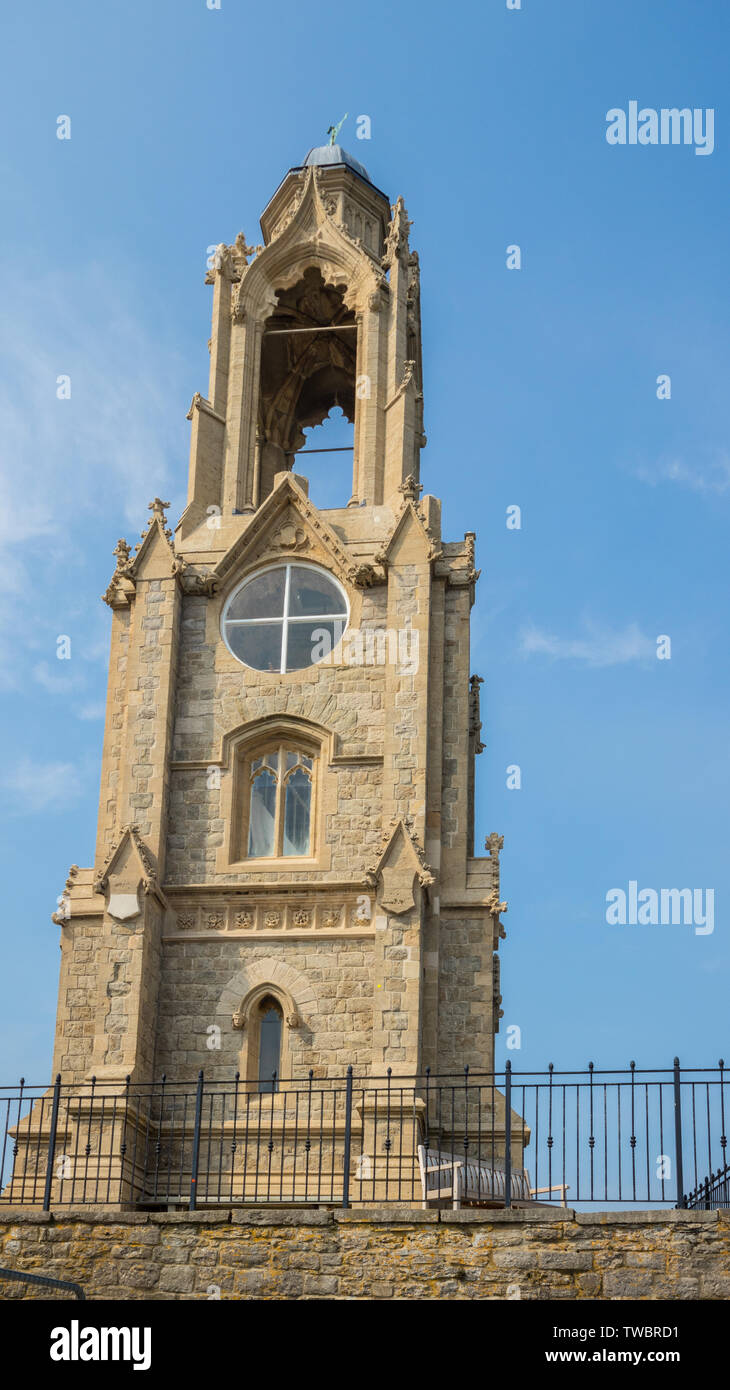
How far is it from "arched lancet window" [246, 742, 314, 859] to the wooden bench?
6.17m

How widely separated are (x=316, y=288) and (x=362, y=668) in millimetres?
9565

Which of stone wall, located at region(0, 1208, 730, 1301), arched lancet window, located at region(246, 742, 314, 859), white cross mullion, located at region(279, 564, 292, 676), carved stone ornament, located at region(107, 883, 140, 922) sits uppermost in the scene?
white cross mullion, located at region(279, 564, 292, 676)

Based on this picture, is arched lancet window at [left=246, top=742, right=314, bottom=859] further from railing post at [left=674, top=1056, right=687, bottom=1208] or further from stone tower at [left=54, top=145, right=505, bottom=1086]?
railing post at [left=674, top=1056, right=687, bottom=1208]

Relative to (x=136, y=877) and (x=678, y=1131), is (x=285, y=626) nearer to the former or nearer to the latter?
(x=136, y=877)

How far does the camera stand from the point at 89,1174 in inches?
1022

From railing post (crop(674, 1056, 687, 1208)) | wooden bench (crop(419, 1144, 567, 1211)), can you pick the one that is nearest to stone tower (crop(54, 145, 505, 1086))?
wooden bench (crop(419, 1144, 567, 1211))

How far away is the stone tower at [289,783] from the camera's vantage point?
1085 inches

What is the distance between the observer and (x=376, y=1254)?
18.9 meters

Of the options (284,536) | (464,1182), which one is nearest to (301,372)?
(284,536)

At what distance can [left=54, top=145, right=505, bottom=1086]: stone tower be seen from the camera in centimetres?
2756

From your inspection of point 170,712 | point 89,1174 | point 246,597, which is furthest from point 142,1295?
point 246,597
